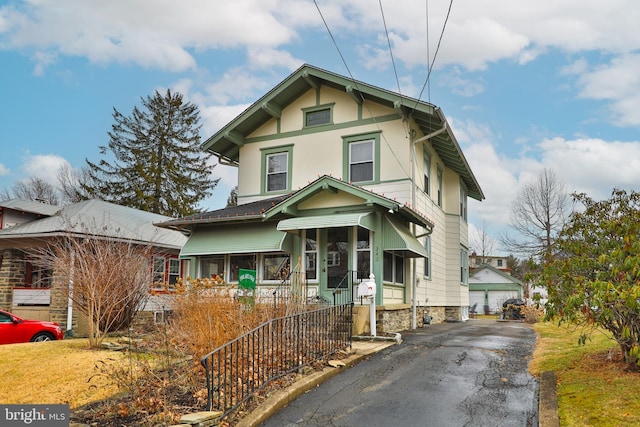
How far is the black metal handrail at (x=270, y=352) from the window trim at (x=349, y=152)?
5.93 metres

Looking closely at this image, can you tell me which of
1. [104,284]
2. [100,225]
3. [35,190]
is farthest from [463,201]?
[35,190]

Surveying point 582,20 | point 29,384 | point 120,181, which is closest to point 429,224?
point 582,20

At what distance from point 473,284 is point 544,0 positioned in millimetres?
32929

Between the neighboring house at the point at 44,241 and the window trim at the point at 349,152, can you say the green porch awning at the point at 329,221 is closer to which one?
the window trim at the point at 349,152

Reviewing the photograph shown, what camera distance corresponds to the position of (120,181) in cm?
3575

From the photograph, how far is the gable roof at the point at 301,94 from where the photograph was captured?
14.8 m

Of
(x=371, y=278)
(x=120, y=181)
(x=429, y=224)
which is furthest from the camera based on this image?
(x=120, y=181)

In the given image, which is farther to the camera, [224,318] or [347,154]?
[347,154]

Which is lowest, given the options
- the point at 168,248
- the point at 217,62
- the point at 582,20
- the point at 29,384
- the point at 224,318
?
the point at 29,384

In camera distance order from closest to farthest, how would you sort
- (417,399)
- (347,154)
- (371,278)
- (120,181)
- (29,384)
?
(417,399), (29,384), (371,278), (347,154), (120,181)

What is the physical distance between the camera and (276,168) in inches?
679

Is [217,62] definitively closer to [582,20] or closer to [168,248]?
[168,248]

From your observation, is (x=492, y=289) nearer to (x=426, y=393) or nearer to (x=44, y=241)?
(x=44, y=241)

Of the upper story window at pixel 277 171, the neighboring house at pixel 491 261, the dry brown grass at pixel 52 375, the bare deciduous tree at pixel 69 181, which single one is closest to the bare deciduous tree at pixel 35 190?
the bare deciduous tree at pixel 69 181
